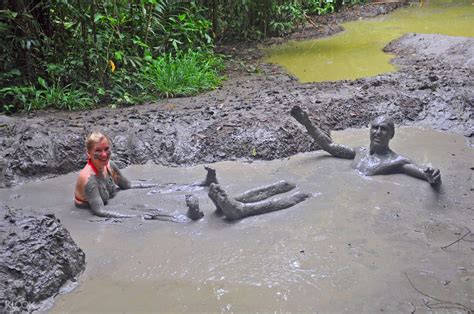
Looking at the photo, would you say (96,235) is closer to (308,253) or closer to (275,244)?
(275,244)

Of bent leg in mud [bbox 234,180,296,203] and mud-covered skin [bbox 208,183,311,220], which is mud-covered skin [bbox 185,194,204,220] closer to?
mud-covered skin [bbox 208,183,311,220]

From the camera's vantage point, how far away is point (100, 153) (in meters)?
4.77

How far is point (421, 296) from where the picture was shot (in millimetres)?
3281

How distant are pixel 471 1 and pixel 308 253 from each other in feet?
51.3

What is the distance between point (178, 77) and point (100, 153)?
3.77 metres

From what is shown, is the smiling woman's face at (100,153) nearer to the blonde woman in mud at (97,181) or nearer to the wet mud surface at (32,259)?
the blonde woman in mud at (97,181)

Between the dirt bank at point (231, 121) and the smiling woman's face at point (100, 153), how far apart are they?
118 centimetres

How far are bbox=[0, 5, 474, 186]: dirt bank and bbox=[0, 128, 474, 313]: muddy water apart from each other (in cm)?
55

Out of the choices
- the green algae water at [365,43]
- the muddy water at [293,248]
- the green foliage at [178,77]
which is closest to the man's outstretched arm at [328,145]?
the muddy water at [293,248]

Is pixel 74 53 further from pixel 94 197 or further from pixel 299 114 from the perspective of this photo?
pixel 299 114

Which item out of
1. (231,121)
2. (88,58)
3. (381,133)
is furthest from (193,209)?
(88,58)

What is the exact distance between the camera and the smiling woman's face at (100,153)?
4.75 meters

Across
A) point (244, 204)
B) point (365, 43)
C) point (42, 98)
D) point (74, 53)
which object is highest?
point (74, 53)

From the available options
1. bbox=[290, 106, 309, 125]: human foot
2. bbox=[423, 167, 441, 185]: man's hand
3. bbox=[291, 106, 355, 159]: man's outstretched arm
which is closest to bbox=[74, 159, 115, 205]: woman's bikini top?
bbox=[290, 106, 309, 125]: human foot
